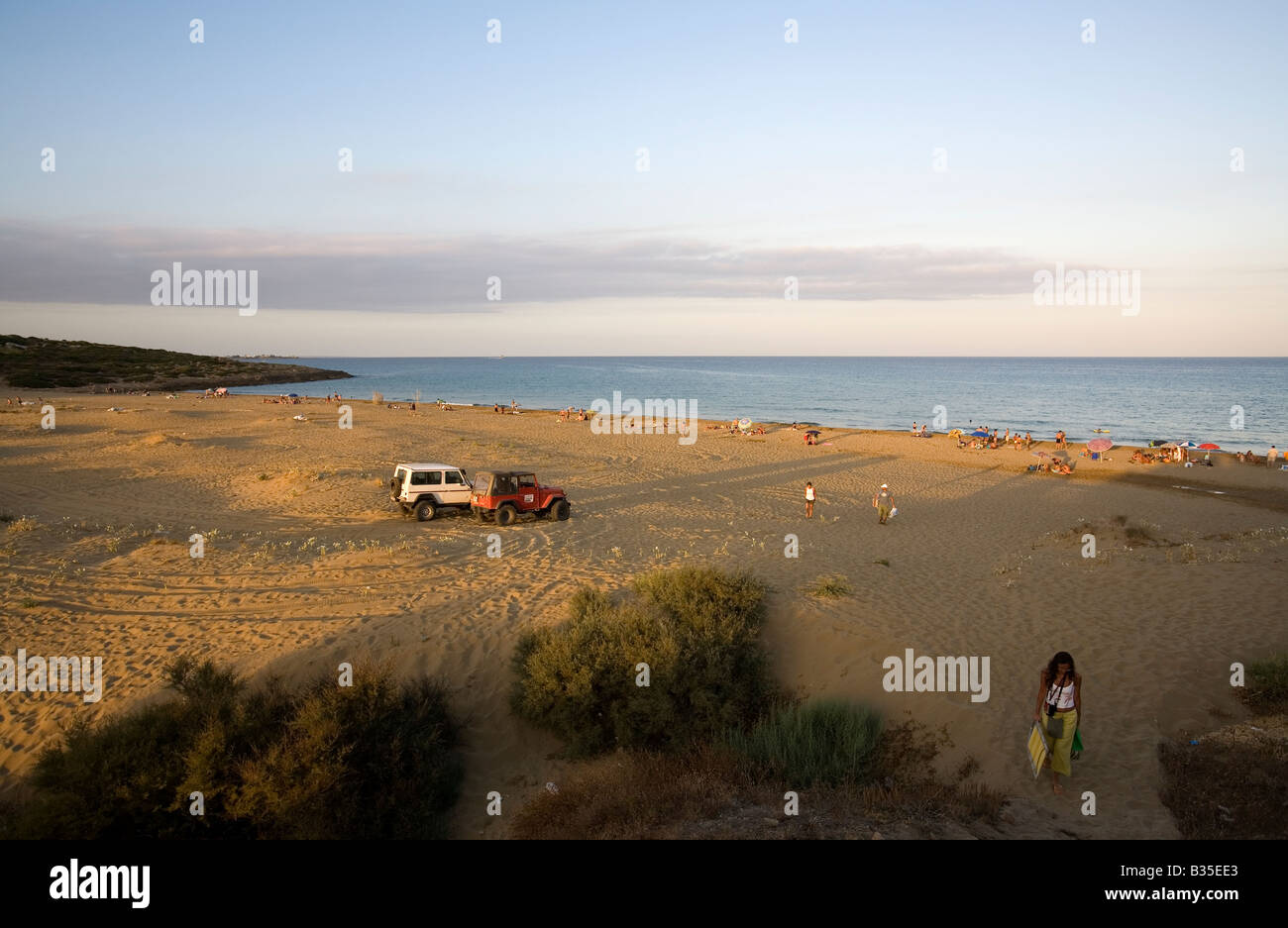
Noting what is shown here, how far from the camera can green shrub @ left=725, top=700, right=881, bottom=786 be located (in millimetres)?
8234

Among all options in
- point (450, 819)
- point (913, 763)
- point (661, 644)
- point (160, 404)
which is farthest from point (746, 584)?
point (160, 404)

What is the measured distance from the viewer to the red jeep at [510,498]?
67.2 feet

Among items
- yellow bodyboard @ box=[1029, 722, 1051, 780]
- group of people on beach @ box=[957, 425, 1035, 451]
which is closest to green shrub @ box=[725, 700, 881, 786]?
yellow bodyboard @ box=[1029, 722, 1051, 780]

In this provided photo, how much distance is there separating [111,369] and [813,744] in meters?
98.6

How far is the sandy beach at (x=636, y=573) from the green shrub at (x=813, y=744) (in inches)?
42.6

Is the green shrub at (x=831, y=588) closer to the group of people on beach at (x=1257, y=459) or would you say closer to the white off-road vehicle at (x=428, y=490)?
the white off-road vehicle at (x=428, y=490)

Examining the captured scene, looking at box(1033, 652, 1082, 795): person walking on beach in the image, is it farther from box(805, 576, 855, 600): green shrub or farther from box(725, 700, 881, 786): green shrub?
box(805, 576, 855, 600): green shrub

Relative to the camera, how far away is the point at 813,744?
8617mm

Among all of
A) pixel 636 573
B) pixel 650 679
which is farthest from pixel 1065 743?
pixel 636 573

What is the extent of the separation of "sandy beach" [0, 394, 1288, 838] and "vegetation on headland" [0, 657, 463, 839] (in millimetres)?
1000

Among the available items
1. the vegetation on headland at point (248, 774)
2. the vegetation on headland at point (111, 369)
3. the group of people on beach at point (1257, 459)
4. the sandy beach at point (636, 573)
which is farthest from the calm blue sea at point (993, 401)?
the vegetation on headland at point (248, 774)
